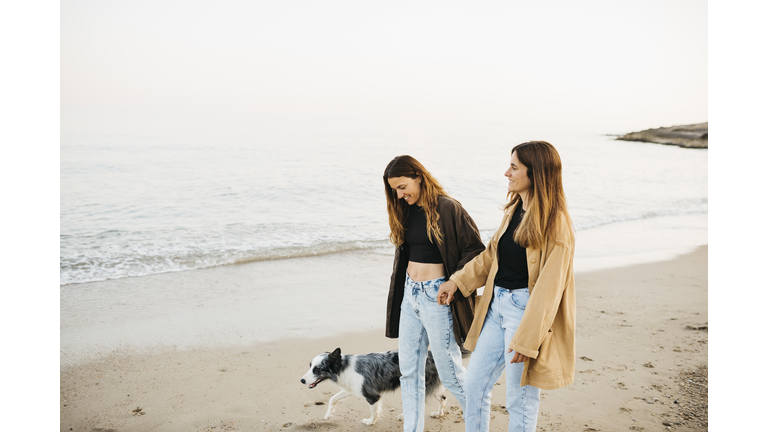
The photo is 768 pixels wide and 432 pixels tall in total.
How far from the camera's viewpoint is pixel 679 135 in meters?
46.4

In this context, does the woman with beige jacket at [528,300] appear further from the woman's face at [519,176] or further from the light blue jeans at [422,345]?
the light blue jeans at [422,345]

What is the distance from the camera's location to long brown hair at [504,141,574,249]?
7.14ft

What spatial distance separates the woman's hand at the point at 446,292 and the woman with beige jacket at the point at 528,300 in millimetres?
191

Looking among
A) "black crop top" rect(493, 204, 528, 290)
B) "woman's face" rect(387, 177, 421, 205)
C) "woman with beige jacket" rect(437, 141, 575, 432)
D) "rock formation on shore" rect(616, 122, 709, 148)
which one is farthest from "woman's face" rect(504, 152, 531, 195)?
"rock formation on shore" rect(616, 122, 709, 148)

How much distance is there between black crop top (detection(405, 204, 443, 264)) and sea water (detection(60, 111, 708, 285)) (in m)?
2.85

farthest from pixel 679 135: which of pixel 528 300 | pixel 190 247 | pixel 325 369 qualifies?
pixel 528 300

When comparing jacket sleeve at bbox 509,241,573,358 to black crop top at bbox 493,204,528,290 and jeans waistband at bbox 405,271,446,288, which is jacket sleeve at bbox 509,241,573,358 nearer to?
black crop top at bbox 493,204,528,290

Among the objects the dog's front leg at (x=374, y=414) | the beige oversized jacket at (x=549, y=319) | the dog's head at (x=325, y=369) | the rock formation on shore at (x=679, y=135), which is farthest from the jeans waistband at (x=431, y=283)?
the rock formation on shore at (x=679, y=135)

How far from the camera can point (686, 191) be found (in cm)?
1895

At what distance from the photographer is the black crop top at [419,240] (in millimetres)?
2865

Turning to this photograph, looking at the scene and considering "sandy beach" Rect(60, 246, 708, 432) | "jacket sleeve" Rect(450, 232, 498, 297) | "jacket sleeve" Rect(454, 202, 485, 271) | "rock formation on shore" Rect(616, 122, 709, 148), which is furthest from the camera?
"rock formation on shore" Rect(616, 122, 709, 148)

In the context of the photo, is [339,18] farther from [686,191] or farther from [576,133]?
[576,133]

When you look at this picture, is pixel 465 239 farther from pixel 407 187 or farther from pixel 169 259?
pixel 169 259

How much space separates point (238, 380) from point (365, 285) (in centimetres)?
→ 322
